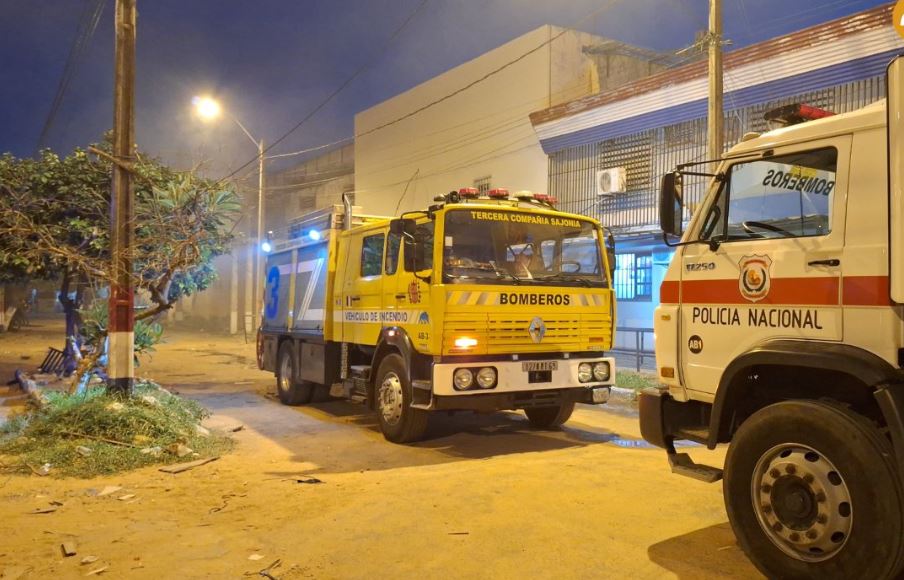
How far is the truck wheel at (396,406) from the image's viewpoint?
7.48 m

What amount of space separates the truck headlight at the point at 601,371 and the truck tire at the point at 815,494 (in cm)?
373

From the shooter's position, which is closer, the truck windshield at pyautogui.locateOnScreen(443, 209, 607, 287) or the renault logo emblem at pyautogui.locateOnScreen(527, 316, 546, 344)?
the truck windshield at pyautogui.locateOnScreen(443, 209, 607, 287)

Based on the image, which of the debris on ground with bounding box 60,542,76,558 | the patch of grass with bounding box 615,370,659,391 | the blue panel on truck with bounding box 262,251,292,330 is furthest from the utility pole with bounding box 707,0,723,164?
the debris on ground with bounding box 60,542,76,558

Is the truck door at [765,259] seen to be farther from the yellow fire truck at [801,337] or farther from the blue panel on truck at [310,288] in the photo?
the blue panel on truck at [310,288]

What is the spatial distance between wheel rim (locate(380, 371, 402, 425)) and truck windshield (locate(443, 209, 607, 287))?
1476 mm

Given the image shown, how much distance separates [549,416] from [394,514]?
381cm

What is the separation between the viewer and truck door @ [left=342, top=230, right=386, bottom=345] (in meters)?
8.39

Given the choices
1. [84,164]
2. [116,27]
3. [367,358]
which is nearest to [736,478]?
[367,358]

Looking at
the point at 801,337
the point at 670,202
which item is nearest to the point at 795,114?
the point at 670,202

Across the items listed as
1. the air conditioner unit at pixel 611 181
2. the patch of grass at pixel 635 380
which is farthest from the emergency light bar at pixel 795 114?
the air conditioner unit at pixel 611 181

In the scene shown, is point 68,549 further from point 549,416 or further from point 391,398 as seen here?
point 549,416

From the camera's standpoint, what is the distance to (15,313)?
30.7m

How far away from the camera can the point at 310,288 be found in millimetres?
10320

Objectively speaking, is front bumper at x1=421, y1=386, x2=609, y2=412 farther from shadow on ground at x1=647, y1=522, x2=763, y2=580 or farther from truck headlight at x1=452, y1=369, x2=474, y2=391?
shadow on ground at x1=647, y1=522, x2=763, y2=580
